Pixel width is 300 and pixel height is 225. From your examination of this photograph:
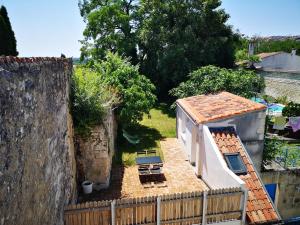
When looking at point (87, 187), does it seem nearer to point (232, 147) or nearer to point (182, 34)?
point (232, 147)

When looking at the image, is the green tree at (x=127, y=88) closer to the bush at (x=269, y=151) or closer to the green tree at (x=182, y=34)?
the bush at (x=269, y=151)

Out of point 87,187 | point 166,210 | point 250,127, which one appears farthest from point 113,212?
point 250,127

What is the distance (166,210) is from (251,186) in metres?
3.12

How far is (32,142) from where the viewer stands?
5.06 metres

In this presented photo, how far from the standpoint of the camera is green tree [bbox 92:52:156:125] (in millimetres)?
15648

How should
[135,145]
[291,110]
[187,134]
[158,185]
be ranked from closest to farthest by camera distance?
1. [158,185]
2. [187,134]
3. [135,145]
4. [291,110]

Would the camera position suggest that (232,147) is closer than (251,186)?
No

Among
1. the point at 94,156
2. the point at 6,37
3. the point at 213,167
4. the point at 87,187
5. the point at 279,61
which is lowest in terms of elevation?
the point at 87,187

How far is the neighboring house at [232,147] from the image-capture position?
8477mm

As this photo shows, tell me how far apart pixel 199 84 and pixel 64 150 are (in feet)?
41.8

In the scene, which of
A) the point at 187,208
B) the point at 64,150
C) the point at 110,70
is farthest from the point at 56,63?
the point at 110,70

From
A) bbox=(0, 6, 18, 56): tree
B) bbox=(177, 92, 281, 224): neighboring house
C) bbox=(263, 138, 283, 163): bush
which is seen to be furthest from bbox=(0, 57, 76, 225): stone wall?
bbox=(0, 6, 18, 56): tree

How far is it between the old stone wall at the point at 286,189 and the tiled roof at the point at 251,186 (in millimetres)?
2613

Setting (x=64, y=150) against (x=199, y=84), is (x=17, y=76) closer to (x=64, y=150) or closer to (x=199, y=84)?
(x=64, y=150)
